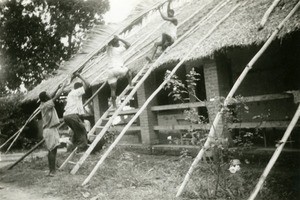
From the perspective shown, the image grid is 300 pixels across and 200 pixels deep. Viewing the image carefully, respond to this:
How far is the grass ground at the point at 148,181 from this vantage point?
18.7ft

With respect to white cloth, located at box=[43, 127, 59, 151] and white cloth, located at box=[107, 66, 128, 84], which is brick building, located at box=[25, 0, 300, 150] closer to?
white cloth, located at box=[107, 66, 128, 84]

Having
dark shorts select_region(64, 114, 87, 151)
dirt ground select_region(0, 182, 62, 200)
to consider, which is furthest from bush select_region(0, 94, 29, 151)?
dirt ground select_region(0, 182, 62, 200)

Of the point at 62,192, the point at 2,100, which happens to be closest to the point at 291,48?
the point at 62,192

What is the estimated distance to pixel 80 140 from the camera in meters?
8.81

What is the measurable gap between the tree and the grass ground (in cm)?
1924

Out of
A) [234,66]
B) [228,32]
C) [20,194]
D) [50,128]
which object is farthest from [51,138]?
[234,66]

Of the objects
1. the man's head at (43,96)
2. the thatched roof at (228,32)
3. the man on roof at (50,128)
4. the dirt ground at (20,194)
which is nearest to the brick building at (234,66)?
the thatched roof at (228,32)

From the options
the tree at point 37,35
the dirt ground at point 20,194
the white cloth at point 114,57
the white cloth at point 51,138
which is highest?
the tree at point 37,35

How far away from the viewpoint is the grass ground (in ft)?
18.7

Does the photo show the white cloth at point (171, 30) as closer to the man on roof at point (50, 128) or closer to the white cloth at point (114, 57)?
the white cloth at point (114, 57)

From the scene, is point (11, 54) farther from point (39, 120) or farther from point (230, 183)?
point (230, 183)

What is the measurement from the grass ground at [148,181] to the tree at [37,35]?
63.1 ft

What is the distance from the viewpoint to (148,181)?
6.79 m

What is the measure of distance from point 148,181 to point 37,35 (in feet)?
75.6
